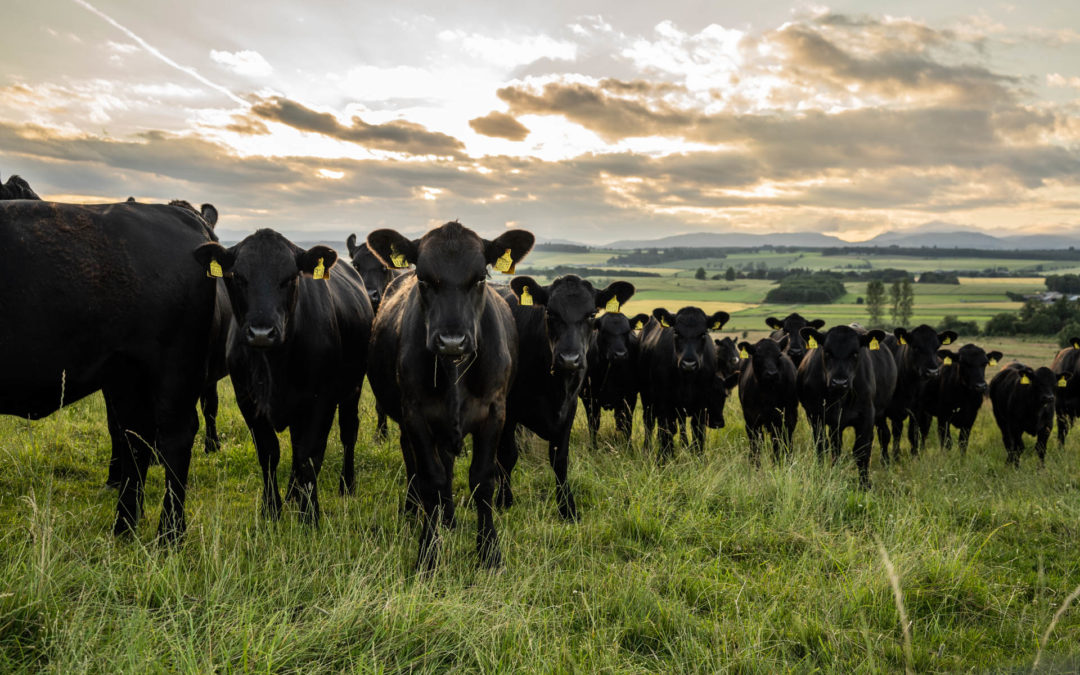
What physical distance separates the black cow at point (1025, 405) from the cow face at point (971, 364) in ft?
1.61

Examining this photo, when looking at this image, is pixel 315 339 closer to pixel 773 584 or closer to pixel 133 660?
pixel 133 660

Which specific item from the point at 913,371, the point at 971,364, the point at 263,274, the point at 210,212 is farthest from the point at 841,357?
the point at 210,212

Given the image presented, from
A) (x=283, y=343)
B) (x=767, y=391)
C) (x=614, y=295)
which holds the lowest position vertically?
(x=767, y=391)

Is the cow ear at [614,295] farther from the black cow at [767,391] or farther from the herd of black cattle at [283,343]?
the black cow at [767,391]

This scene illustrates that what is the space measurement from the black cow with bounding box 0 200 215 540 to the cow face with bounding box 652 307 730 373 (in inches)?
256

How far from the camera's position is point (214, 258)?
16.5 feet

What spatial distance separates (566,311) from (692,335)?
3834 mm

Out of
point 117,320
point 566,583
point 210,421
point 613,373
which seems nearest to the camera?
point 566,583

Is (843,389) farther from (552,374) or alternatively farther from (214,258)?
(214,258)

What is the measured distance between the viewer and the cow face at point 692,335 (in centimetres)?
958

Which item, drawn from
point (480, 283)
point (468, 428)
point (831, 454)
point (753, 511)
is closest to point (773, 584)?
point (753, 511)

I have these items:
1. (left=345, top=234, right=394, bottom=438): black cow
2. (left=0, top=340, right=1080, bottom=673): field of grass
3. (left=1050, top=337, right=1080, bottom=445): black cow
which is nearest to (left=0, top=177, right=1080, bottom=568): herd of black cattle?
(left=0, top=340, right=1080, bottom=673): field of grass

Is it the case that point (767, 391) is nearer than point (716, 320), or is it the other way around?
point (767, 391)

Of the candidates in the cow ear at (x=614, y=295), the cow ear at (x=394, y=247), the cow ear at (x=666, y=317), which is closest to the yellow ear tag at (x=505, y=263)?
the cow ear at (x=394, y=247)
